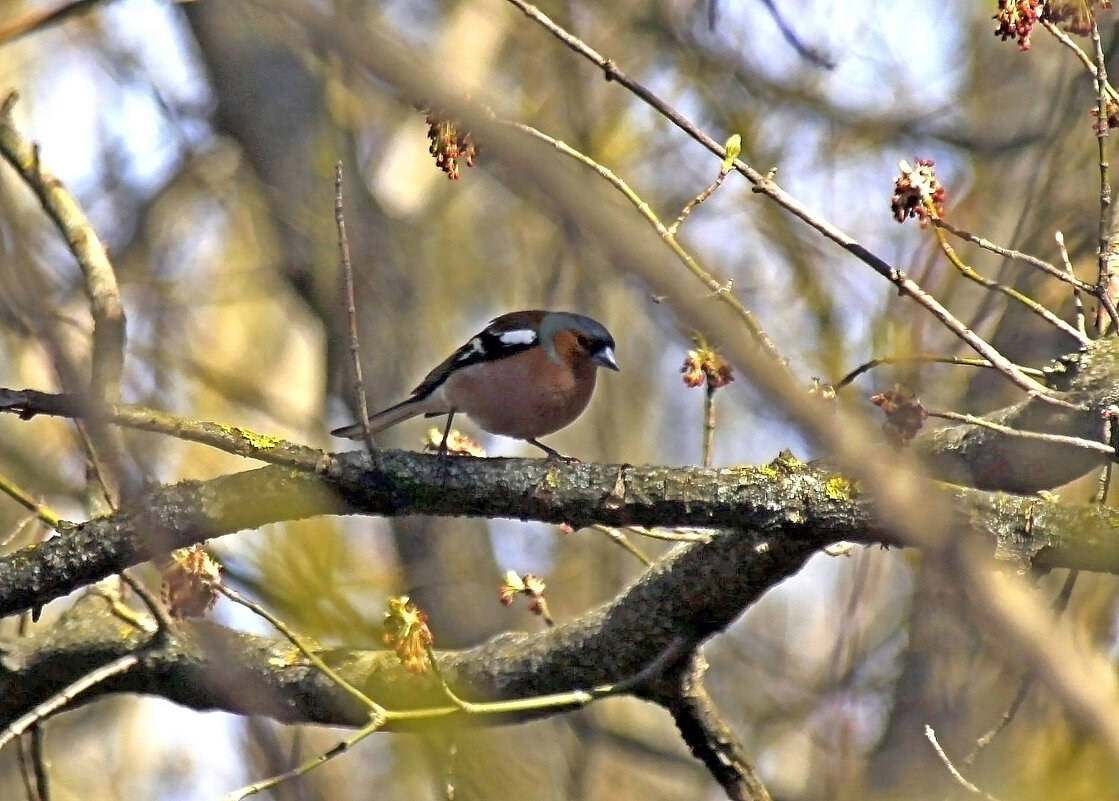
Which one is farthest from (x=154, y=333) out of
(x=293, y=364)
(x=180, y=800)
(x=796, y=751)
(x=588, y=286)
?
(x=796, y=751)

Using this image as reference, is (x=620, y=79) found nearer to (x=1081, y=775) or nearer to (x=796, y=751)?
(x=1081, y=775)

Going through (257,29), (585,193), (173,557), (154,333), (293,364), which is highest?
(293,364)

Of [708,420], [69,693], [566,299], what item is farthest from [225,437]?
[566,299]

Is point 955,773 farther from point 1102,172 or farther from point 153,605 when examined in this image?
point 153,605

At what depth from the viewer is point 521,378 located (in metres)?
5.67

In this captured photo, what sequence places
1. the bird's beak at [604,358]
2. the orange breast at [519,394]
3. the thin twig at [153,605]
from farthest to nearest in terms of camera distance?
the bird's beak at [604,358] < the orange breast at [519,394] < the thin twig at [153,605]

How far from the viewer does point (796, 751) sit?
10875 millimetres

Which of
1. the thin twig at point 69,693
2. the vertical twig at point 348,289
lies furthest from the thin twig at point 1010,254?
the thin twig at point 69,693

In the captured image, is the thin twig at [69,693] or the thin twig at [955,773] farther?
the thin twig at [69,693]

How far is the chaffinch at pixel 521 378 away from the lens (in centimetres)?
566

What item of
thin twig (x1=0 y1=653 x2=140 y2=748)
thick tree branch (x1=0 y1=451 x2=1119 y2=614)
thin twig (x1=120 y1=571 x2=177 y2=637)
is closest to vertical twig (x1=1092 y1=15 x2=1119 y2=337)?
thick tree branch (x1=0 y1=451 x2=1119 y2=614)

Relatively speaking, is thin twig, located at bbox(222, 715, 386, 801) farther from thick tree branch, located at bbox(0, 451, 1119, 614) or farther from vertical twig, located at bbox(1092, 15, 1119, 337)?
vertical twig, located at bbox(1092, 15, 1119, 337)

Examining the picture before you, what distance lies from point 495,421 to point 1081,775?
2847 millimetres

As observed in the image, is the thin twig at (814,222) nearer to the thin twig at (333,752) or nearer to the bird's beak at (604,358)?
the thin twig at (333,752)
